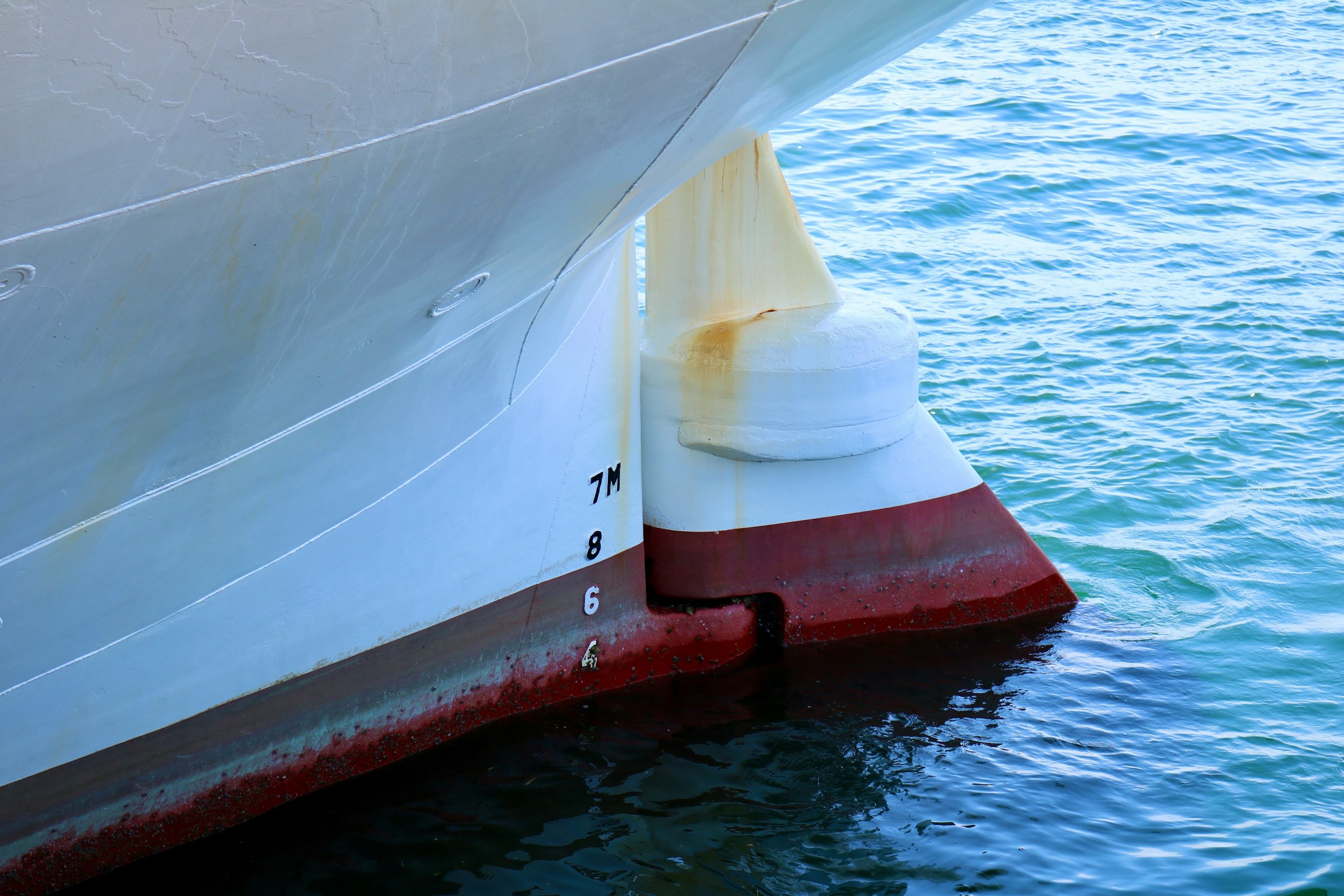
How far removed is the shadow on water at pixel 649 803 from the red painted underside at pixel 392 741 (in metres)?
0.05

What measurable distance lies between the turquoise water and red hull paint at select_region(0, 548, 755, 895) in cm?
9

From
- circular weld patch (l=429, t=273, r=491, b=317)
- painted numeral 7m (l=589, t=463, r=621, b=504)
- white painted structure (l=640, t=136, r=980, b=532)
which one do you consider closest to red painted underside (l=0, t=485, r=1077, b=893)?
white painted structure (l=640, t=136, r=980, b=532)

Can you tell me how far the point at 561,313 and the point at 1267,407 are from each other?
5311 mm

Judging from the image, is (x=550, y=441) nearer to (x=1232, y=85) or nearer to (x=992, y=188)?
(x=992, y=188)


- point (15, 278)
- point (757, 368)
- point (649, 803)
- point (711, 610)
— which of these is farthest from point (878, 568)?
point (15, 278)

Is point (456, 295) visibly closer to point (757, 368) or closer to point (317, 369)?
point (317, 369)

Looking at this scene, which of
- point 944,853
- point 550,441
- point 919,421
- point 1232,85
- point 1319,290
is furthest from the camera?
point 1232,85

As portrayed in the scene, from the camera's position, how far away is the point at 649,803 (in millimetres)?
4406

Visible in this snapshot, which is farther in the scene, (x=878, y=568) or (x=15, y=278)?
(x=878, y=568)

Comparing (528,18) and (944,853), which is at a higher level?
(528,18)

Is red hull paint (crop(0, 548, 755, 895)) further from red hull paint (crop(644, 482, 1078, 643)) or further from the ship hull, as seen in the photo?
red hull paint (crop(644, 482, 1078, 643))

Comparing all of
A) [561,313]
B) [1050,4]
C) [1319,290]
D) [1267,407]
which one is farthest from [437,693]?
[1050,4]

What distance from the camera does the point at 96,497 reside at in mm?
2984

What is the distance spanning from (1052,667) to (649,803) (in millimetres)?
2028
